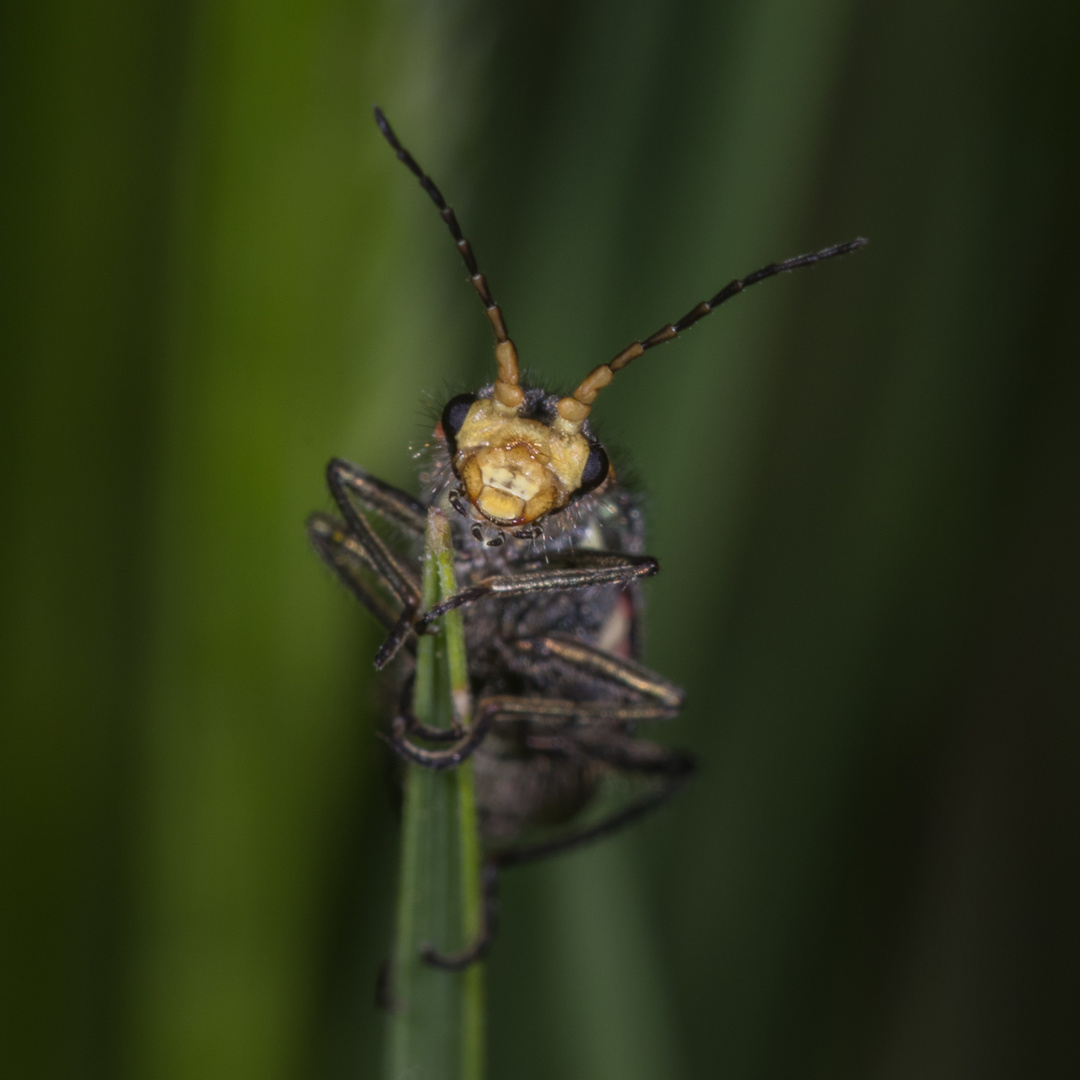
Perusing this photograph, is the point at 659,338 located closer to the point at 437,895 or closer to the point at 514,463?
the point at 514,463

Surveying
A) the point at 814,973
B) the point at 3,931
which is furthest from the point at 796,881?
the point at 3,931

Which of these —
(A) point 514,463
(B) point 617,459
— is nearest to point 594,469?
(A) point 514,463

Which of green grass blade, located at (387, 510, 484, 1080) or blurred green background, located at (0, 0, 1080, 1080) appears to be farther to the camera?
blurred green background, located at (0, 0, 1080, 1080)

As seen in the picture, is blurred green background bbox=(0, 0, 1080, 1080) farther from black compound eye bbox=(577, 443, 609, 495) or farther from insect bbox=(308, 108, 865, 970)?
black compound eye bbox=(577, 443, 609, 495)

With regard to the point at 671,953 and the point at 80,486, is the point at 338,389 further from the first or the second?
the point at 671,953

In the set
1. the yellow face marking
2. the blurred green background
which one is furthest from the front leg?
the blurred green background
